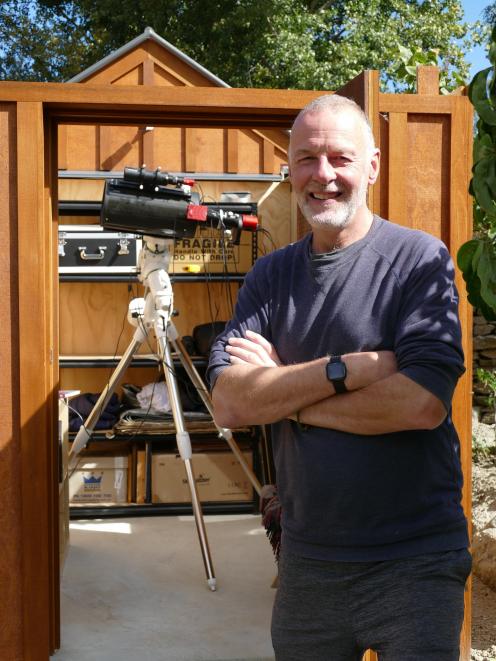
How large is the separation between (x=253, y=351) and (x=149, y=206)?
2.07 m

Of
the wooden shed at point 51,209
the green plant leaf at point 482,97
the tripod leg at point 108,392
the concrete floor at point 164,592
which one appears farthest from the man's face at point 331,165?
A: the tripod leg at point 108,392

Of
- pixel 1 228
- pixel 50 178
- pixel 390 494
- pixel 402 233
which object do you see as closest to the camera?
pixel 390 494

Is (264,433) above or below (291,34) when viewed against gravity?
below

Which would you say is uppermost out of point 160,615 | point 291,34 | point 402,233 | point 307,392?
point 291,34

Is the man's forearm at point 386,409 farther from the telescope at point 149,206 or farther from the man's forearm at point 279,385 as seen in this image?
the telescope at point 149,206

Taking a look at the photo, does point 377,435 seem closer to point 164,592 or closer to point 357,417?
point 357,417

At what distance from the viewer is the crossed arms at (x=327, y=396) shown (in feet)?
5.16

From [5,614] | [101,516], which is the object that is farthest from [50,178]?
[101,516]

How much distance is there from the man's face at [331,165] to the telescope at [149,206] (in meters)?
2.04

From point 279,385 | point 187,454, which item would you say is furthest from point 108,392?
point 279,385

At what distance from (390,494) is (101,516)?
375 centimetres

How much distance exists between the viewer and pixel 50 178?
10.0 ft

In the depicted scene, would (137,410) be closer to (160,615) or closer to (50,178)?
(160,615)

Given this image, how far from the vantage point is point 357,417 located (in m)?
1.60
